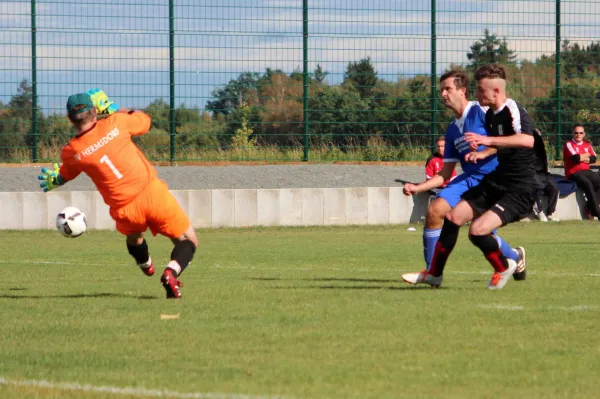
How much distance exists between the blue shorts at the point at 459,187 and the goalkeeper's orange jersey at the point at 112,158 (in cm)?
269

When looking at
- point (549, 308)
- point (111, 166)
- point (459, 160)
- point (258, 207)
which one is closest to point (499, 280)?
point (459, 160)

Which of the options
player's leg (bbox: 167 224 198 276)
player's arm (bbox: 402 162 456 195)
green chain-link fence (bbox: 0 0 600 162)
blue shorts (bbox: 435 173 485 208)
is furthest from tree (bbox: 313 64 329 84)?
player's leg (bbox: 167 224 198 276)

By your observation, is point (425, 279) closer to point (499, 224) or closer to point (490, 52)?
point (499, 224)

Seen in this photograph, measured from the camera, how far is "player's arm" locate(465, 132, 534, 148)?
29.8 feet

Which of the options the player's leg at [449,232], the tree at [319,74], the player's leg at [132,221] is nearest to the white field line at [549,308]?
the player's leg at [449,232]

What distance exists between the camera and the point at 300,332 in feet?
23.6

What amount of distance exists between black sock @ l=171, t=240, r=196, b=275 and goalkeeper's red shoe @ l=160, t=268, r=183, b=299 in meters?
0.12

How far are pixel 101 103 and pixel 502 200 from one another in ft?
11.3

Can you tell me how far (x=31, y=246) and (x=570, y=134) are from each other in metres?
12.6

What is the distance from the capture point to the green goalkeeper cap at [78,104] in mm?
9188

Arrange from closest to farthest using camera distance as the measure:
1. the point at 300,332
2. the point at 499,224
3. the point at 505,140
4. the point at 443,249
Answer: the point at 300,332 → the point at 505,140 → the point at 499,224 → the point at 443,249

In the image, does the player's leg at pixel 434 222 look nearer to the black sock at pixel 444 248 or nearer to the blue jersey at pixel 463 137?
the black sock at pixel 444 248

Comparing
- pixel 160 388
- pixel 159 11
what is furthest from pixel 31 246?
pixel 160 388

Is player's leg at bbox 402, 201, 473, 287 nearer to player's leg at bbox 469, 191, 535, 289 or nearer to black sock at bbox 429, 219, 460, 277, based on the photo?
black sock at bbox 429, 219, 460, 277
